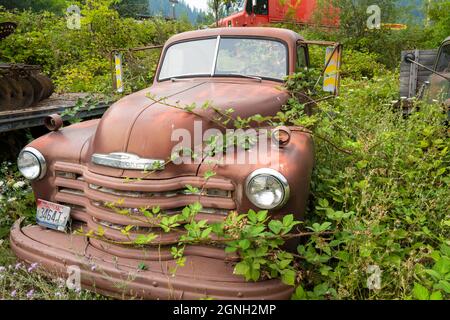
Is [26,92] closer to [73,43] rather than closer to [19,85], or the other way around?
[19,85]

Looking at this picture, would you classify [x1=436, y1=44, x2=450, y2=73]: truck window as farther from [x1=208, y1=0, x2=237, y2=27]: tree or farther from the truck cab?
[x1=208, y1=0, x2=237, y2=27]: tree

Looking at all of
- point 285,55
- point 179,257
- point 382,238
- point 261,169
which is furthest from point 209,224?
point 285,55

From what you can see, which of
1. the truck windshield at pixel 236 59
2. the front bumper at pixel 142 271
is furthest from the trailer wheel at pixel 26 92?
the front bumper at pixel 142 271

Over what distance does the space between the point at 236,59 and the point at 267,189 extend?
191 centimetres

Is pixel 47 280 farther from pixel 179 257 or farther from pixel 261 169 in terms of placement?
pixel 261 169

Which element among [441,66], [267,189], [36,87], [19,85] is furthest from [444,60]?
[19,85]

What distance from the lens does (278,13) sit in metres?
16.3

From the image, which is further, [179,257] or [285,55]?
[285,55]

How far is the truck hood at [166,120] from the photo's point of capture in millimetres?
2641

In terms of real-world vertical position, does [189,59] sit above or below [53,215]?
above

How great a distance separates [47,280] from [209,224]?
3.85 ft

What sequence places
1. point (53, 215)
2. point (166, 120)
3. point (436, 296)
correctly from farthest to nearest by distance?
point (53, 215) → point (166, 120) → point (436, 296)
